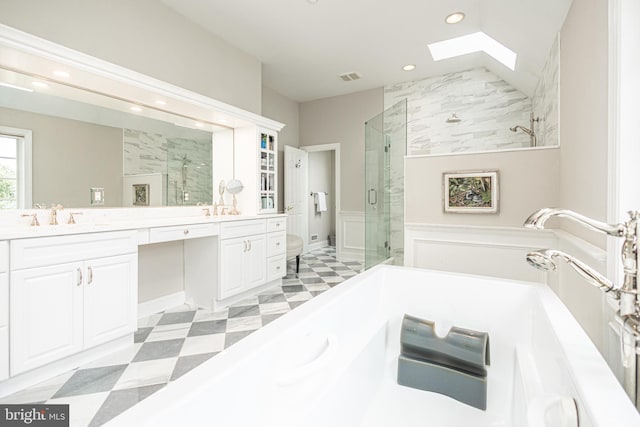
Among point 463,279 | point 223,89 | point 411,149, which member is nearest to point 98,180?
point 223,89

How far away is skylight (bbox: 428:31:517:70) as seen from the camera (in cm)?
337

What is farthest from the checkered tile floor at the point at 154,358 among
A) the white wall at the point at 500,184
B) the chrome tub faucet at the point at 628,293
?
the chrome tub faucet at the point at 628,293

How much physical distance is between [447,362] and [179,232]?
7.06 feet

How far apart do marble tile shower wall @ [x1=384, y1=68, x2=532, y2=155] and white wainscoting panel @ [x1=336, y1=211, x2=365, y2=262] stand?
1.47 meters

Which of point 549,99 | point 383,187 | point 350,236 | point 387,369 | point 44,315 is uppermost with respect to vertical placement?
point 549,99

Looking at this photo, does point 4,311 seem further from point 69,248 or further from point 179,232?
point 179,232

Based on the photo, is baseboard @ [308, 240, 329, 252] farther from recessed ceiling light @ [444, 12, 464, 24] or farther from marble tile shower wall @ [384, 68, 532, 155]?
recessed ceiling light @ [444, 12, 464, 24]

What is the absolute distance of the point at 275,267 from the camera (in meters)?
3.46

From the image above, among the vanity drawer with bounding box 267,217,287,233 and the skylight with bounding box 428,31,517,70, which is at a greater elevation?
the skylight with bounding box 428,31,517,70

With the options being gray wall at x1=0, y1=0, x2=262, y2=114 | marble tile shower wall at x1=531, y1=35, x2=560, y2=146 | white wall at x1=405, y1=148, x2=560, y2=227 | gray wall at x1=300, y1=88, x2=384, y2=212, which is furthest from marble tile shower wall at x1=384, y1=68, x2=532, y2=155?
gray wall at x1=0, y1=0, x2=262, y2=114

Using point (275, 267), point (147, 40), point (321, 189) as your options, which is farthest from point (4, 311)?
point (321, 189)

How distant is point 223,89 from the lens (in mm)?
3426

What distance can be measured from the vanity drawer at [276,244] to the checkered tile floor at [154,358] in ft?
1.45

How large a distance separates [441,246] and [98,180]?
Result: 3.04 metres
